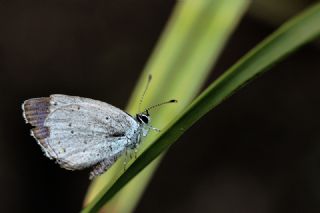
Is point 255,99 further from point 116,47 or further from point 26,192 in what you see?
point 26,192

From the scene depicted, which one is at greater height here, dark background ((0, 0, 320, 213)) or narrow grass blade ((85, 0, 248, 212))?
narrow grass blade ((85, 0, 248, 212))

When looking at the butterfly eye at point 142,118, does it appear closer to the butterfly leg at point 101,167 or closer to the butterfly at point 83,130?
the butterfly at point 83,130

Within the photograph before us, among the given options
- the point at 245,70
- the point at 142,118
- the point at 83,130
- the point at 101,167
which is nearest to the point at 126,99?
the point at 83,130

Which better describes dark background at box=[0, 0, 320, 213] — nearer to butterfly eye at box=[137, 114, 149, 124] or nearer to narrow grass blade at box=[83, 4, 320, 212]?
butterfly eye at box=[137, 114, 149, 124]

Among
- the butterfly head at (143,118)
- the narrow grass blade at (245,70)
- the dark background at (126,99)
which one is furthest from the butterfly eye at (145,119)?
the dark background at (126,99)

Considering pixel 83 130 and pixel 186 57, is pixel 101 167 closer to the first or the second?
pixel 83 130

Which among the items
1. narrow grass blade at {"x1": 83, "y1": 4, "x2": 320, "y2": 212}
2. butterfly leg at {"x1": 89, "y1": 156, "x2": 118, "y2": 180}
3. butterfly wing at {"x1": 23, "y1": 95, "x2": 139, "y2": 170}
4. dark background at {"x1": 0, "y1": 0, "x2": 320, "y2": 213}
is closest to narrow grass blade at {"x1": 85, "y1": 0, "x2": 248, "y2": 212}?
butterfly leg at {"x1": 89, "y1": 156, "x2": 118, "y2": 180}

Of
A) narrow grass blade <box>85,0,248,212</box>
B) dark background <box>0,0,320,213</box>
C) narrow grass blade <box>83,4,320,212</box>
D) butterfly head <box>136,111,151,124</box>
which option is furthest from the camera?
dark background <box>0,0,320,213</box>
